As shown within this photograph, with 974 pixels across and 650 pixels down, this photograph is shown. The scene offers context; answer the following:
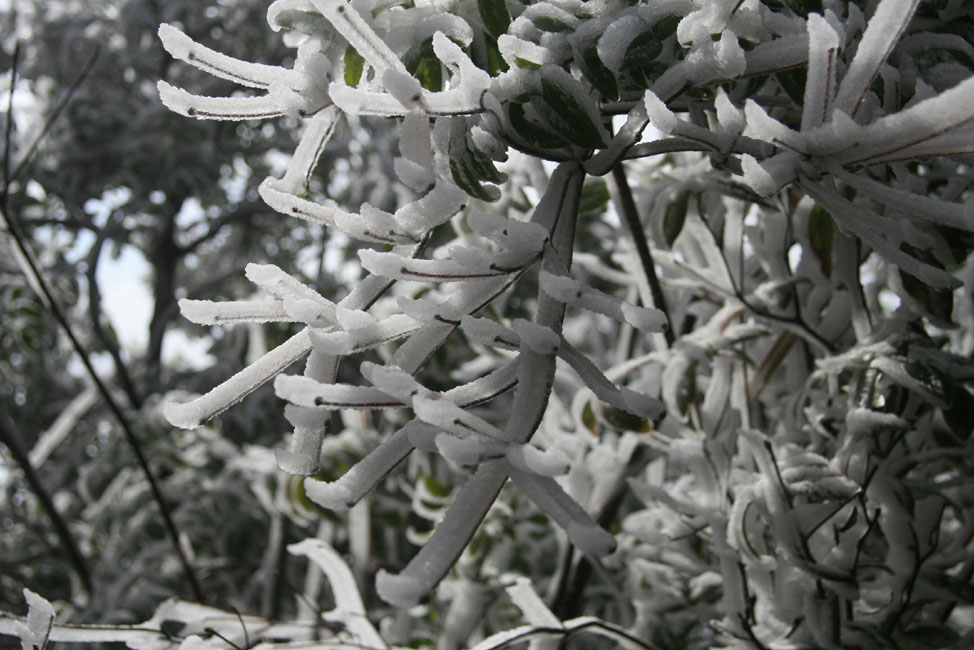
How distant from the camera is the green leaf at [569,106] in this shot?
36cm

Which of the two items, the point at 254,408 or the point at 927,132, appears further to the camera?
the point at 254,408

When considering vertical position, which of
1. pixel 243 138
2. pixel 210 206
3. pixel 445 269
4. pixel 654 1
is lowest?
pixel 210 206

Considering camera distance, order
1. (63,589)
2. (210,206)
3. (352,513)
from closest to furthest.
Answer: (352,513)
(63,589)
(210,206)

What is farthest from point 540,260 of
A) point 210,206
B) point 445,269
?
point 210,206

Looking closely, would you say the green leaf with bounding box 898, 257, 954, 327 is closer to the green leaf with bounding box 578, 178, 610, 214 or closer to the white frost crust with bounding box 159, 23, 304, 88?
the green leaf with bounding box 578, 178, 610, 214

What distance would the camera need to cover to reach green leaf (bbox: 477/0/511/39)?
0.41 meters

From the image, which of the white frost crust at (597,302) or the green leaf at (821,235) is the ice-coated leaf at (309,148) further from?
the green leaf at (821,235)

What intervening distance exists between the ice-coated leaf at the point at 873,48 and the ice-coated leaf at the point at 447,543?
0.21m

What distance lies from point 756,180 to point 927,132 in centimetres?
6

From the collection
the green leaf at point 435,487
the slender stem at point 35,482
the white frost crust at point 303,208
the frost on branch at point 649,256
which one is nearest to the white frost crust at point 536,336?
the frost on branch at point 649,256

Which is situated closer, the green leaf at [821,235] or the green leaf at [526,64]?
the green leaf at [526,64]

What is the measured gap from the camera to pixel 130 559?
1652mm

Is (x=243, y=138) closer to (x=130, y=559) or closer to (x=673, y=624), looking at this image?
(x=130, y=559)

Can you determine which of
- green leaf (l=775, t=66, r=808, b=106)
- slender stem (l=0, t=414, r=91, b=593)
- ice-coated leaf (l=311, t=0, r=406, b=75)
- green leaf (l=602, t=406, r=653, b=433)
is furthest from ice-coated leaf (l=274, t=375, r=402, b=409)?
slender stem (l=0, t=414, r=91, b=593)
